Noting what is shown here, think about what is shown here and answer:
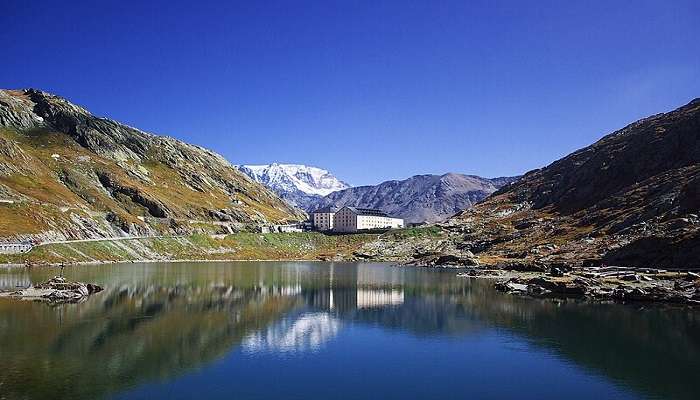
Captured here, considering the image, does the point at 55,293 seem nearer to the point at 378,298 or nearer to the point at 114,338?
the point at 114,338

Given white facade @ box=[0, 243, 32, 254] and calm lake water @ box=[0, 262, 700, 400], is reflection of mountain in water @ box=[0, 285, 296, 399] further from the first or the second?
white facade @ box=[0, 243, 32, 254]

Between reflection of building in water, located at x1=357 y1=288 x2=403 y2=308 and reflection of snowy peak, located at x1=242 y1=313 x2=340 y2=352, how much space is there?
610 inches

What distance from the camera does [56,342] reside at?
49.0 meters

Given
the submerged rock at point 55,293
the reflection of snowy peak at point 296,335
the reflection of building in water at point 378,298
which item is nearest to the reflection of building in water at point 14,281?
the submerged rock at point 55,293

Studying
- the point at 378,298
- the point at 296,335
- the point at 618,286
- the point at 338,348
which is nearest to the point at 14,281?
the point at 296,335

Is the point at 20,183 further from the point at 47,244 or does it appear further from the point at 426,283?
the point at 426,283

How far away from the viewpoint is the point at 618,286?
9112 cm

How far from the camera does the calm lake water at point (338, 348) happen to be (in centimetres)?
3888

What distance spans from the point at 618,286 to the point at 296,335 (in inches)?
2419

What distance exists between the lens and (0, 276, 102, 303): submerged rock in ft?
241

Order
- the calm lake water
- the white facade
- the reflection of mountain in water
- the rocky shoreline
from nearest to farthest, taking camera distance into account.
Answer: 1. the reflection of mountain in water
2. the calm lake water
3. the rocky shoreline
4. the white facade

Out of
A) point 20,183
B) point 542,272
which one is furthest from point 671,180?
point 20,183

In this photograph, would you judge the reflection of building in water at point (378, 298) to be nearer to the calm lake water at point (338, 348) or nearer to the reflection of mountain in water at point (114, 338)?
the calm lake water at point (338, 348)

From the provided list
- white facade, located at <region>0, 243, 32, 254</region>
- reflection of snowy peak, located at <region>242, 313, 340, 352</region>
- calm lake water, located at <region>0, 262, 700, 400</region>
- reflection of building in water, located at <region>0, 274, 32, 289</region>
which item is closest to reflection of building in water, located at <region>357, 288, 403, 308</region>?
calm lake water, located at <region>0, 262, 700, 400</region>
